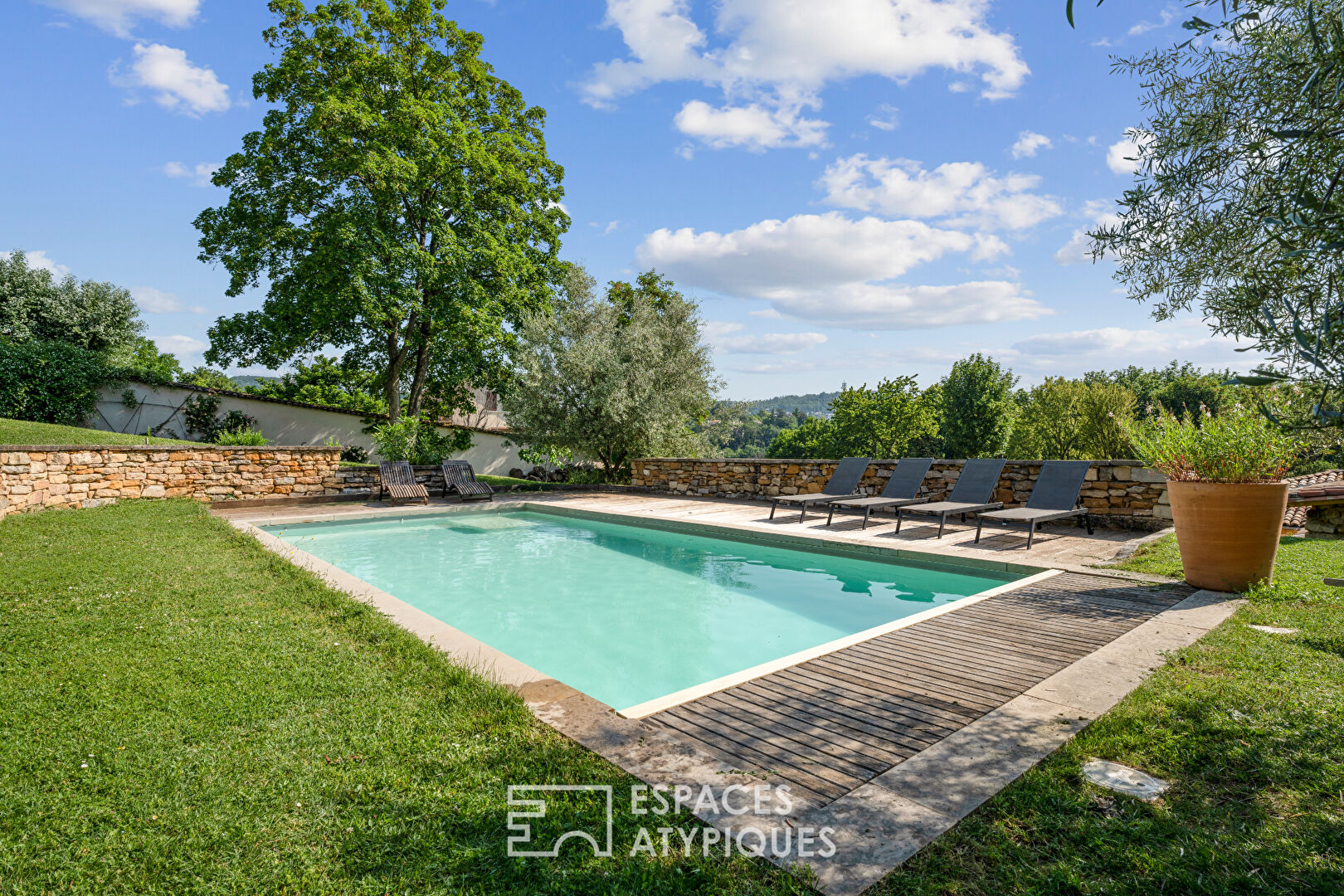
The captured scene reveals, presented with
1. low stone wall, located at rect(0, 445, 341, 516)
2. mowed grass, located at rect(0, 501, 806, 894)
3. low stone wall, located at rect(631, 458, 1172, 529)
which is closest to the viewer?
mowed grass, located at rect(0, 501, 806, 894)

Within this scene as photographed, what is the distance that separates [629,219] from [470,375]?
6.82 m

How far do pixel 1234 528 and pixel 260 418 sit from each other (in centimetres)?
2447

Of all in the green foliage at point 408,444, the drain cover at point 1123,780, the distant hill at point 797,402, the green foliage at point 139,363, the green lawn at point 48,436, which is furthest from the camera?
the distant hill at point 797,402

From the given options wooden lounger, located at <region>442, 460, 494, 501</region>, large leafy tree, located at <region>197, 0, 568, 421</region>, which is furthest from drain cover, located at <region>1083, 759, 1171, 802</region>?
large leafy tree, located at <region>197, 0, 568, 421</region>

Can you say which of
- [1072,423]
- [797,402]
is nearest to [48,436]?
[1072,423]

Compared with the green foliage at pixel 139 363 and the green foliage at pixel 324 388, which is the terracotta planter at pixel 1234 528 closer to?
the green foliage at pixel 324 388

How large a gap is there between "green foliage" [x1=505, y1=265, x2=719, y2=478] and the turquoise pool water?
5256mm

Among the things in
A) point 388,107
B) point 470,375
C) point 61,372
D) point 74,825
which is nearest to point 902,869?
point 74,825

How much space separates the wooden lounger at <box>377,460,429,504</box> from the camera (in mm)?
13219

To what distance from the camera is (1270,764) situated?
237cm

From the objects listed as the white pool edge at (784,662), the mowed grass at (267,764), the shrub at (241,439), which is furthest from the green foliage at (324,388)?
the white pool edge at (784,662)

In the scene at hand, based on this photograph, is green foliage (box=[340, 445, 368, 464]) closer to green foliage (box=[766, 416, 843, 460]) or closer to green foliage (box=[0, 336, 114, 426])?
green foliage (box=[0, 336, 114, 426])

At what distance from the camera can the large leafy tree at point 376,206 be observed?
16.7 meters

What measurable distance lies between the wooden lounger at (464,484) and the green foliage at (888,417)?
27789mm
